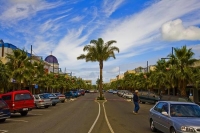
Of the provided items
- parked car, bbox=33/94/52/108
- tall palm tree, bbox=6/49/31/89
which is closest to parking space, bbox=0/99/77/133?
parked car, bbox=33/94/52/108

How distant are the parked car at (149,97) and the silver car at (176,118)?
25.8m

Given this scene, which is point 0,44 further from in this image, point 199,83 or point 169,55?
point 199,83

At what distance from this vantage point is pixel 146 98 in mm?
41219

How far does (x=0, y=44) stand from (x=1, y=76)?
3015 cm

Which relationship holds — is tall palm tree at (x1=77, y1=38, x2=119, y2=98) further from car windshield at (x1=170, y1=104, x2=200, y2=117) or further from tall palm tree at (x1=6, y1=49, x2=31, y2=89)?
car windshield at (x1=170, y1=104, x2=200, y2=117)

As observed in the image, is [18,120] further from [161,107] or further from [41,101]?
[41,101]

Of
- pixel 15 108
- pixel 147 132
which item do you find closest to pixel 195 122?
pixel 147 132

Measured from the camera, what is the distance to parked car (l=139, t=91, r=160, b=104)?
38625 mm

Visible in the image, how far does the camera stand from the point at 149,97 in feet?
132

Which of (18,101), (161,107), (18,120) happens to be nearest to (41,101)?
(18,101)

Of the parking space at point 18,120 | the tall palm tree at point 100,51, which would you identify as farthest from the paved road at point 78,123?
the tall palm tree at point 100,51

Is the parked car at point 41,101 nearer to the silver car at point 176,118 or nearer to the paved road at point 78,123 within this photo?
the paved road at point 78,123

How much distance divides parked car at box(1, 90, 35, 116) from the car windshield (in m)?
14.0

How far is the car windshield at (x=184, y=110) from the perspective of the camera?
1114 cm
